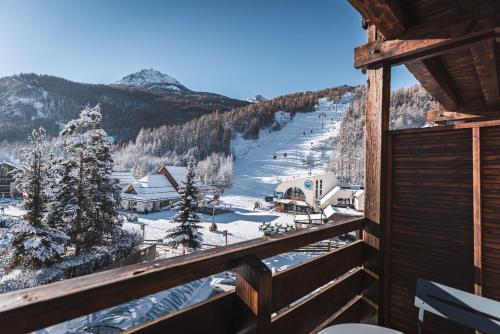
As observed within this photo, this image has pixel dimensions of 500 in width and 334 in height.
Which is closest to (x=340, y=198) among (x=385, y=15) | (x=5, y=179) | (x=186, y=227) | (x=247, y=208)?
(x=247, y=208)

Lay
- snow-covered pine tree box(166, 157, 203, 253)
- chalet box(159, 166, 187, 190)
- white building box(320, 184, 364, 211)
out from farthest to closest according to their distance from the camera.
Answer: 1. chalet box(159, 166, 187, 190)
2. white building box(320, 184, 364, 211)
3. snow-covered pine tree box(166, 157, 203, 253)

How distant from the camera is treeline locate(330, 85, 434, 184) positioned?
40031 mm

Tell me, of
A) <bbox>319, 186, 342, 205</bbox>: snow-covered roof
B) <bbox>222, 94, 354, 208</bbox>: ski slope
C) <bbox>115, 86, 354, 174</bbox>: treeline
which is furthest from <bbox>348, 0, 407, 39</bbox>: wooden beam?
<bbox>115, 86, 354, 174</bbox>: treeline

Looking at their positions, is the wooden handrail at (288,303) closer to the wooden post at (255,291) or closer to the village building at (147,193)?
the wooden post at (255,291)

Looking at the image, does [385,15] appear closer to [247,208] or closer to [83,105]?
[247,208]

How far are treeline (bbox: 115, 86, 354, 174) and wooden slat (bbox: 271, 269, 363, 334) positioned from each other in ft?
158

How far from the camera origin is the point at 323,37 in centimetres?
856

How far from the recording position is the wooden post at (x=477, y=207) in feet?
5.68

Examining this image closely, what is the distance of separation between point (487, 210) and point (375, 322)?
115cm

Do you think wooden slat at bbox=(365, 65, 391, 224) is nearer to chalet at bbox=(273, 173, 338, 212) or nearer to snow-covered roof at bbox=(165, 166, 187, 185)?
chalet at bbox=(273, 173, 338, 212)

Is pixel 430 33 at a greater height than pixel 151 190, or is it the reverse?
pixel 430 33

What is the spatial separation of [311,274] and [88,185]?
1157cm

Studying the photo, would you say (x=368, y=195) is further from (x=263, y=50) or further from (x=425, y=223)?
(x=263, y=50)

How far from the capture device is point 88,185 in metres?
11.0
